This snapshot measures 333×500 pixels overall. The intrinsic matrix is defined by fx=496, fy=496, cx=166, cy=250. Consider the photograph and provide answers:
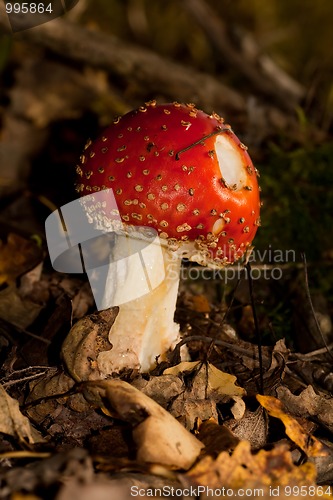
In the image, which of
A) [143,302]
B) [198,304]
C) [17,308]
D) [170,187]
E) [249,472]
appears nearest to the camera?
[249,472]

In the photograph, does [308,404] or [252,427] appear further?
[308,404]

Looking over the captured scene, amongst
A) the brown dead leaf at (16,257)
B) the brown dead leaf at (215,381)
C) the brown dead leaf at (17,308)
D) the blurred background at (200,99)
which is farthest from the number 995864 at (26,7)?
the brown dead leaf at (215,381)

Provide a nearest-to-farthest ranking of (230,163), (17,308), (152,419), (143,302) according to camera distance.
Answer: (152,419) < (230,163) < (143,302) < (17,308)

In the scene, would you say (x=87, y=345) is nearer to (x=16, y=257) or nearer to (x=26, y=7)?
(x=16, y=257)

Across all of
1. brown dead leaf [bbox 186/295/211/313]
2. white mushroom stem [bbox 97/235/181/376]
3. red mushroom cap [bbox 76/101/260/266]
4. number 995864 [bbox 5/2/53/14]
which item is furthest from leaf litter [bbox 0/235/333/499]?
number 995864 [bbox 5/2/53/14]

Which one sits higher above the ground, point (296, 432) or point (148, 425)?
point (148, 425)

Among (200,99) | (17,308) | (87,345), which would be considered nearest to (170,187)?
(87,345)

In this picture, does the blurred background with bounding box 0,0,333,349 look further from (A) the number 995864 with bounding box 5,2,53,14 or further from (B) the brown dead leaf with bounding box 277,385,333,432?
(B) the brown dead leaf with bounding box 277,385,333,432
